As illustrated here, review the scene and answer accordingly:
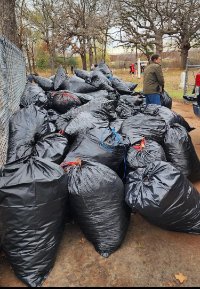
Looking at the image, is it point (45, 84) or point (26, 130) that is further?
point (45, 84)

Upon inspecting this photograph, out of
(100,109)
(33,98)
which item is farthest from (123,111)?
(33,98)

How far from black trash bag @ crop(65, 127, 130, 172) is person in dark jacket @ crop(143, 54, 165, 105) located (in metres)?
3.31

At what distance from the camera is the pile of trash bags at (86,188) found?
2252mm

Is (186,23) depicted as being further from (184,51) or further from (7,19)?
(7,19)

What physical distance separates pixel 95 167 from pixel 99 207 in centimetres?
33

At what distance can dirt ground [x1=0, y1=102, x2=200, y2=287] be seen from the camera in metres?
2.23

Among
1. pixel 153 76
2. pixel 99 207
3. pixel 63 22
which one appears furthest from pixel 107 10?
pixel 99 207

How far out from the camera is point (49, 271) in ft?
7.62

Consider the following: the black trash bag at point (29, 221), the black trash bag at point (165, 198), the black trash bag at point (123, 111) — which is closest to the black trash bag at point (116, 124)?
the black trash bag at point (123, 111)

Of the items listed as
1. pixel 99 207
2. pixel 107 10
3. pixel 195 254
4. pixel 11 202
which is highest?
pixel 107 10

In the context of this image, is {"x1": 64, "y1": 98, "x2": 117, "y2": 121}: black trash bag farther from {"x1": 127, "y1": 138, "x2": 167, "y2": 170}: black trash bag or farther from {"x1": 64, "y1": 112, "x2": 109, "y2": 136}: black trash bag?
{"x1": 127, "y1": 138, "x2": 167, "y2": 170}: black trash bag

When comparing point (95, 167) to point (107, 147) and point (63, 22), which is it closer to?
point (107, 147)

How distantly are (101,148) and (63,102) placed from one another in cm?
193

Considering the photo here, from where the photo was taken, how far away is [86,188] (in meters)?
2.47
